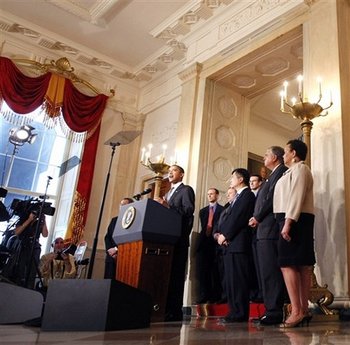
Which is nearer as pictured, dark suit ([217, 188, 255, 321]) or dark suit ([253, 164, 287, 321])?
dark suit ([253, 164, 287, 321])

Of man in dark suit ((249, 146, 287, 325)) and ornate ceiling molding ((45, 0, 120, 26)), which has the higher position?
ornate ceiling molding ((45, 0, 120, 26))

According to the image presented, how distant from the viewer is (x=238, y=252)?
2600mm

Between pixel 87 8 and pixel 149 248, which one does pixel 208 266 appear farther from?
pixel 87 8

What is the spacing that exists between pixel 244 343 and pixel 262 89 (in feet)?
13.9

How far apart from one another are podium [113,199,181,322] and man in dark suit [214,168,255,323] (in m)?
0.40

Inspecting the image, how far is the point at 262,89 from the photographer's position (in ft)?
16.9

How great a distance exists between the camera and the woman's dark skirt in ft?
6.80

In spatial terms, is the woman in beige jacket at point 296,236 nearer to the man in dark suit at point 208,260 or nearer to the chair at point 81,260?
the man in dark suit at point 208,260

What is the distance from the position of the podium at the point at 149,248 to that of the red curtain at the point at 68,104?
3.20 meters

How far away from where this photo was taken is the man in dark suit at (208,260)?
12.2 ft

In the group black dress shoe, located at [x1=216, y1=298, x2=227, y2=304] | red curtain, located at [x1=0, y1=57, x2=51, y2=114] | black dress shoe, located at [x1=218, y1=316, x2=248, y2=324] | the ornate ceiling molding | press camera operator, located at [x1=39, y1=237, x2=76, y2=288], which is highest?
the ornate ceiling molding

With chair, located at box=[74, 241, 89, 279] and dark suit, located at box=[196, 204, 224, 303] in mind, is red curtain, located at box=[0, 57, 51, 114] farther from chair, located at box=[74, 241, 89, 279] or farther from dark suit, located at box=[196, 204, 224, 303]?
dark suit, located at box=[196, 204, 224, 303]

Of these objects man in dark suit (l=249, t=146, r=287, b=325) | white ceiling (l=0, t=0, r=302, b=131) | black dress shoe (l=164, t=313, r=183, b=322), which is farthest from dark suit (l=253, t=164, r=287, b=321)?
white ceiling (l=0, t=0, r=302, b=131)

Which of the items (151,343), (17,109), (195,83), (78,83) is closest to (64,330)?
(151,343)
